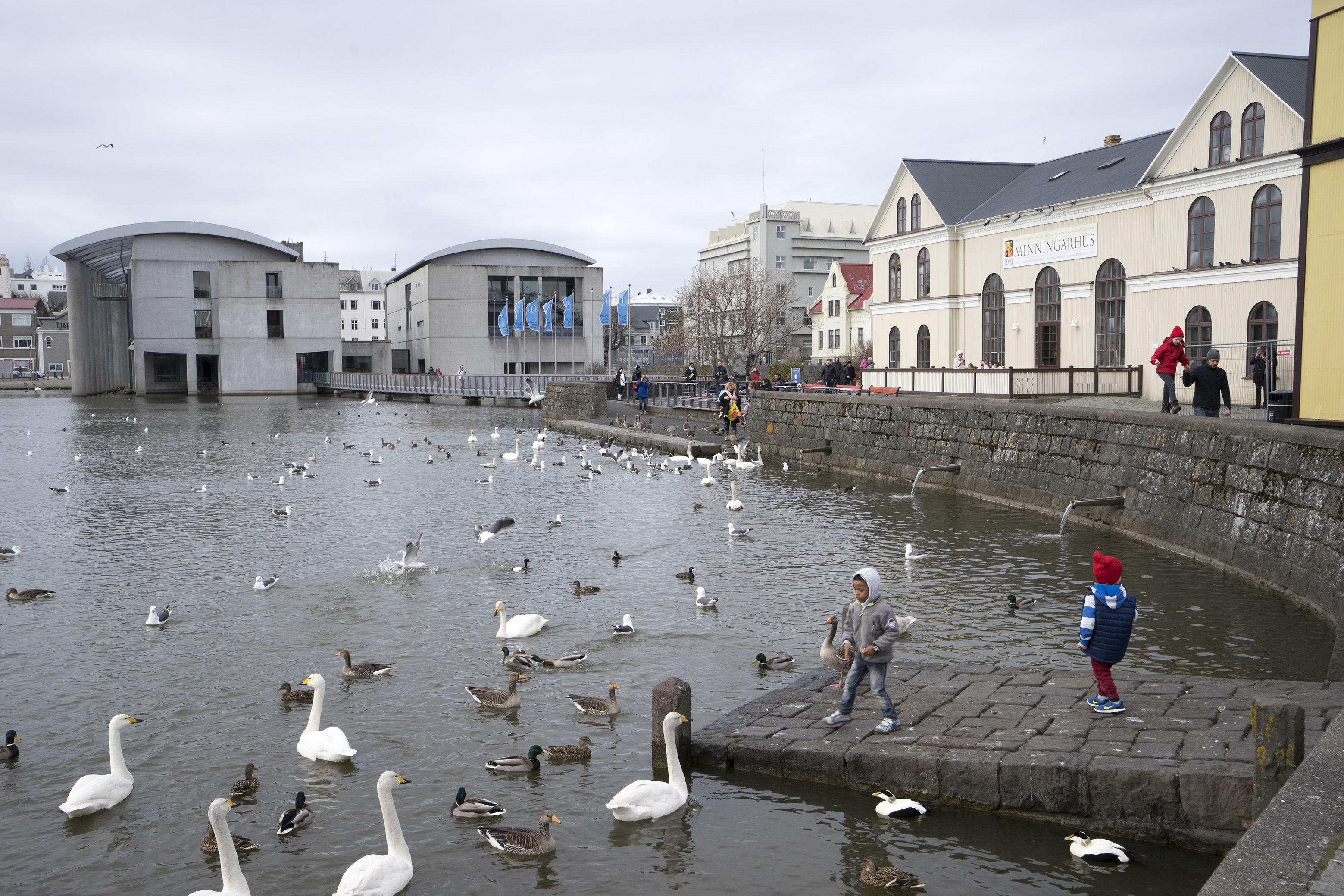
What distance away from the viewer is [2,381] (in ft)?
375

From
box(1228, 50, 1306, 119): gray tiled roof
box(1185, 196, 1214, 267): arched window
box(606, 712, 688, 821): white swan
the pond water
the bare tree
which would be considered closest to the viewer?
the pond water

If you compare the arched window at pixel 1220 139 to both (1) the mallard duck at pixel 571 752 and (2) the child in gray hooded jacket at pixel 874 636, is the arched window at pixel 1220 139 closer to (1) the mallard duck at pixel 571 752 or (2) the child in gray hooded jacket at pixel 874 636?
(2) the child in gray hooded jacket at pixel 874 636

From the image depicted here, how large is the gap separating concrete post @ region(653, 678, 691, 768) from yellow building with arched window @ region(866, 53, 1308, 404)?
16.5 metres

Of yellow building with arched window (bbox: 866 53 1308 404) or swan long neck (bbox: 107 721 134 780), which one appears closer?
swan long neck (bbox: 107 721 134 780)

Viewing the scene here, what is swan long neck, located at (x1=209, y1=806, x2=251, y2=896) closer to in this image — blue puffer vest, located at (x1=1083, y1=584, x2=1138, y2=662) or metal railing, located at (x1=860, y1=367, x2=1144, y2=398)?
blue puffer vest, located at (x1=1083, y1=584, x2=1138, y2=662)

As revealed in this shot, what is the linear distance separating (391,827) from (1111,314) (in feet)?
118

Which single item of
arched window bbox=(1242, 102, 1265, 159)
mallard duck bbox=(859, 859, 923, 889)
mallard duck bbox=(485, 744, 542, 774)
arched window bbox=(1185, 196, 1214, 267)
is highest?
arched window bbox=(1242, 102, 1265, 159)

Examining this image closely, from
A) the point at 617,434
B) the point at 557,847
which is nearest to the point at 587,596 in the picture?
the point at 557,847

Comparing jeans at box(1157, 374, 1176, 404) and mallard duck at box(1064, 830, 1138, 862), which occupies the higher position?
jeans at box(1157, 374, 1176, 404)

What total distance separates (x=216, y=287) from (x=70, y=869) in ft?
267

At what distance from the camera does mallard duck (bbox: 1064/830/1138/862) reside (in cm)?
635

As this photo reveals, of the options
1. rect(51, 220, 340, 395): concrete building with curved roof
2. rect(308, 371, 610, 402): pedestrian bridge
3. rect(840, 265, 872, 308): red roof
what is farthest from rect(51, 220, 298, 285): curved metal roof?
rect(840, 265, 872, 308): red roof

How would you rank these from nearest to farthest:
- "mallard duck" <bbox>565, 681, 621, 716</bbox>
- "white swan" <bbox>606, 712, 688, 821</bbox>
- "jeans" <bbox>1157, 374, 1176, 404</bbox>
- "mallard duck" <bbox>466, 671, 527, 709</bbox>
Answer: "white swan" <bbox>606, 712, 688, 821</bbox>
"mallard duck" <bbox>565, 681, 621, 716</bbox>
"mallard duck" <bbox>466, 671, 527, 709</bbox>
"jeans" <bbox>1157, 374, 1176, 404</bbox>

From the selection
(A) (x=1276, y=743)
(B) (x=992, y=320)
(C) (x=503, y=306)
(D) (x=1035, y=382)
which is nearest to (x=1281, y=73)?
(D) (x=1035, y=382)
